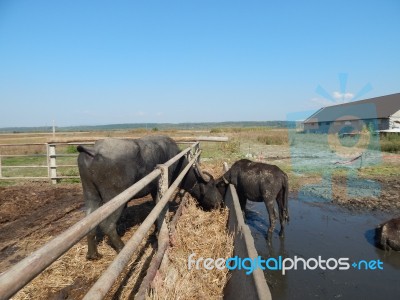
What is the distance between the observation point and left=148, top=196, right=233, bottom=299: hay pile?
297cm

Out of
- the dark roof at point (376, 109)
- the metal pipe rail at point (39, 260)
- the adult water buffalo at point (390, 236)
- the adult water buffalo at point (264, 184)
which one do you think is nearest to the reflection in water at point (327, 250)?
the adult water buffalo at point (390, 236)

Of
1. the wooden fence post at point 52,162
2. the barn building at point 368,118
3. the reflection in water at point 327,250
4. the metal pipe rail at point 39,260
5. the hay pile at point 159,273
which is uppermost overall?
the barn building at point 368,118

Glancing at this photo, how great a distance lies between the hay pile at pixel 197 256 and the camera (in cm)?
297

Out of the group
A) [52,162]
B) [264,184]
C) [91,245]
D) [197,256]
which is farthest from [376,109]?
[91,245]

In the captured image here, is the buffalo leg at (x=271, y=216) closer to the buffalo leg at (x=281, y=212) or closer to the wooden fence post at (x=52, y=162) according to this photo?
the buffalo leg at (x=281, y=212)

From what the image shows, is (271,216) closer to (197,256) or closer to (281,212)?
(281,212)

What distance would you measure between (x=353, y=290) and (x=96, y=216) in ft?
13.4

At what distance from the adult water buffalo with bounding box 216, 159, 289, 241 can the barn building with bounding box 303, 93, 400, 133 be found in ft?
91.0

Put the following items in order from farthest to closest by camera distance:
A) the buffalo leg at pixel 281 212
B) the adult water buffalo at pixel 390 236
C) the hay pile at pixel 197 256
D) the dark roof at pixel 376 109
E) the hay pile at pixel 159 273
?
the dark roof at pixel 376 109, the buffalo leg at pixel 281 212, the adult water buffalo at pixel 390 236, the hay pile at pixel 159 273, the hay pile at pixel 197 256

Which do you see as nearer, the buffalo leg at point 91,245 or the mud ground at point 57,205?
the buffalo leg at point 91,245

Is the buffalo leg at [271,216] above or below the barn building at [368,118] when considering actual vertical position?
below

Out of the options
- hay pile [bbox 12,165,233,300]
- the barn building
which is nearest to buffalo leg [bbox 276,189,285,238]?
hay pile [bbox 12,165,233,300]

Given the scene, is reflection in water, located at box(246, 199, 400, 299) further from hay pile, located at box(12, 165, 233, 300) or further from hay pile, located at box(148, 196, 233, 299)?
hay pile, located at box(12, 165, 233, 300)

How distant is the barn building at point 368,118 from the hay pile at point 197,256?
29661 mm
